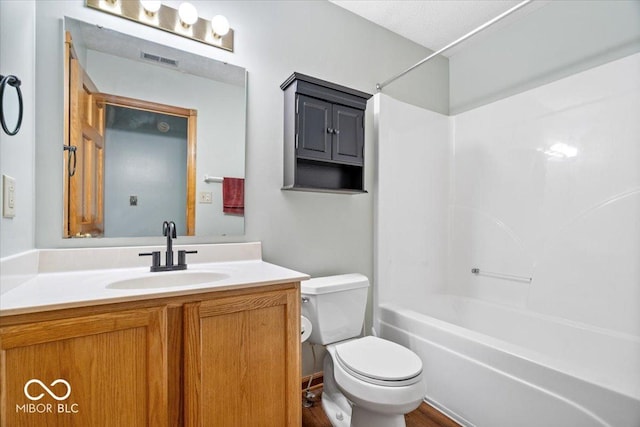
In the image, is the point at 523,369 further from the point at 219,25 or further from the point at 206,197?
the point at 219,25

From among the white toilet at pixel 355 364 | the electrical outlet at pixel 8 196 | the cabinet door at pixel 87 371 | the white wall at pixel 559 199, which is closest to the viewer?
the cabinet door at pixel 87 371

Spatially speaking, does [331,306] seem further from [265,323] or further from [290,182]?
[290,182]

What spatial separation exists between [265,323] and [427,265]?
172cm

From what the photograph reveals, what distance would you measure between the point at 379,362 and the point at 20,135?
1684mm

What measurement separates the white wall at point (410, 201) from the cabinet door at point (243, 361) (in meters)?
1.12

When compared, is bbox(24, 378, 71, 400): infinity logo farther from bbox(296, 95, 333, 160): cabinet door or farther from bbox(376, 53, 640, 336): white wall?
bbox(376, 53, 640, 336): white wall

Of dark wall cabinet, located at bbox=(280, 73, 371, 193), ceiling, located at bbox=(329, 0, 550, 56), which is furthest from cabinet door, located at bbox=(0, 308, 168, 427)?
ceiling, located at bbox=(329, 0, 550, 56)

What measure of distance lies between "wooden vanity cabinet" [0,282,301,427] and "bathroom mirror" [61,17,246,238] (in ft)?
2.09

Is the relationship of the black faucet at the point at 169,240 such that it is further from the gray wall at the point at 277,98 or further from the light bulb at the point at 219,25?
the light bulb at the point at 219,25

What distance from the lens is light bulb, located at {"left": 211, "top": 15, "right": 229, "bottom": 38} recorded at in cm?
155

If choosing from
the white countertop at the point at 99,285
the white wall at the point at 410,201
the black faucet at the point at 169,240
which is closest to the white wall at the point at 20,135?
the white countertop at the point at 99,285

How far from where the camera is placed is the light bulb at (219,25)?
1553 millimetres

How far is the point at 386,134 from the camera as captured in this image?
221 centimetres

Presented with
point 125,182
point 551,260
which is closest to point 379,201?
point 551,260
